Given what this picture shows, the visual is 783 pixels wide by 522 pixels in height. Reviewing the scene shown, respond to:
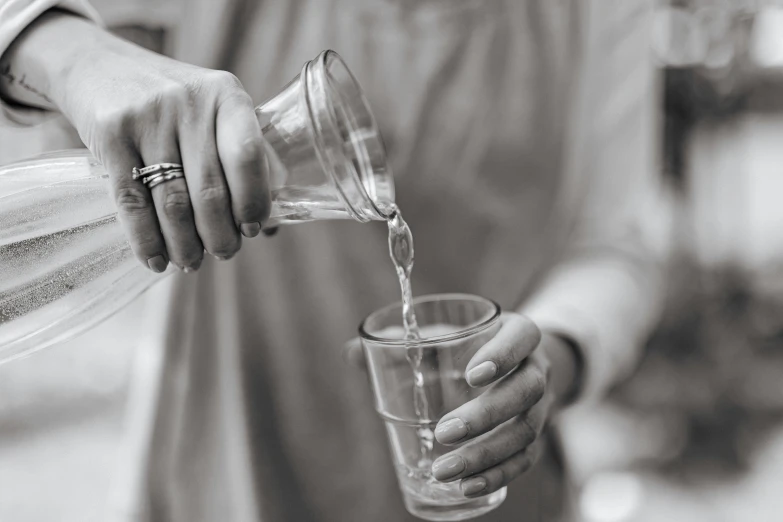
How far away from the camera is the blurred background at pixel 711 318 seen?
5.72 ft

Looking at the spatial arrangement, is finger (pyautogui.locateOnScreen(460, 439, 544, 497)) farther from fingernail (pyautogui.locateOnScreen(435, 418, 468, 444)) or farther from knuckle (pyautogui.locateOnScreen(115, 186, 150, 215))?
knuckle (pyautogui.locateOnScreen(115, 186, 150, 215))

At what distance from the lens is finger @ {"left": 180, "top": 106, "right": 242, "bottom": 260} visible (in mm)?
436

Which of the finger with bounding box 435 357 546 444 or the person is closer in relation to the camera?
the finger with bounding box 435 357 546 444

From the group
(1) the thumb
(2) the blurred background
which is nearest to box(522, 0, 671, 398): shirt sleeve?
(1) the thumb

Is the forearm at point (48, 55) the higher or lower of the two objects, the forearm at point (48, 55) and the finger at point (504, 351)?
the higher

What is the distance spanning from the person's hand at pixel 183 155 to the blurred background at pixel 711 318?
1.32 meters

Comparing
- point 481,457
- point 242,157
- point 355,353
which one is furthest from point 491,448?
point 242,157

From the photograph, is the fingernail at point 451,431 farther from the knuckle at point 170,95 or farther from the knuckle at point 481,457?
the knuckle at point 170,95

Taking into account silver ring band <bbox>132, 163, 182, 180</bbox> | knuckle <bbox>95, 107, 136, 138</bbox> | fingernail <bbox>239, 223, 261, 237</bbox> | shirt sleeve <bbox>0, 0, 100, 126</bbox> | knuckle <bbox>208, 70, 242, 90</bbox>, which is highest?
shirt sleeve <bbox>0, 0, 100, 126</bbox>

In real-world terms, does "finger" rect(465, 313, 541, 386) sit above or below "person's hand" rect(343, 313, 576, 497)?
above

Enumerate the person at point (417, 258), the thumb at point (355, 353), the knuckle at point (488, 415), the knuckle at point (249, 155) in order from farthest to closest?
1. the person at point (417, 258)
2. the thumb at point (355, 353)
3. the knuckle at point (488, 415)
4. the knuckle at point (249, 155)

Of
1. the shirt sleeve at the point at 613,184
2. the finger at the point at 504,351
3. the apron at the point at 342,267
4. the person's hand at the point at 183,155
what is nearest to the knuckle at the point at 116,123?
the person's hand at the point at 183,155

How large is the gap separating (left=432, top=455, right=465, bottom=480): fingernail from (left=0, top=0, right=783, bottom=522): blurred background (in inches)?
44.8

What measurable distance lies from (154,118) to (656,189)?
5.78 ft
